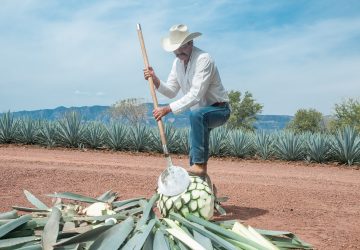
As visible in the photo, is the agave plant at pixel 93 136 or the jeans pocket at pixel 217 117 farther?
the agave plant at pixel 93 136

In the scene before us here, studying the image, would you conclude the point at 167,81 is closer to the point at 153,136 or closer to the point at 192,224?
the point at 192,224

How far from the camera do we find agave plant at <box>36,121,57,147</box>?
1136 centimetres

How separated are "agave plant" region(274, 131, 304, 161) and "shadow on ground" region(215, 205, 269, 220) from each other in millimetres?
6709

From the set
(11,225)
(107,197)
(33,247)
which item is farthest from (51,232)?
(107,197)

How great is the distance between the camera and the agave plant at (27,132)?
11.5m

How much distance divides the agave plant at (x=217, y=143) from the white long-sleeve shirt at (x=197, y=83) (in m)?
6.96

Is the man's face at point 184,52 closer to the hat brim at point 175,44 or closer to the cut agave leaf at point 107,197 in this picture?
the hat brim at point 175,44

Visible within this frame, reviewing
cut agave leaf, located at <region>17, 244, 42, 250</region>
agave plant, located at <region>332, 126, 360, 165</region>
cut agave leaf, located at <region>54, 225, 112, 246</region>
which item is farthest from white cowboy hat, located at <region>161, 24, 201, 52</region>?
agave plant, located at <region>332, 126, 360, 165</region>

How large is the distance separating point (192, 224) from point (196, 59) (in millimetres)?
1823

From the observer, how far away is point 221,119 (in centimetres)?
422

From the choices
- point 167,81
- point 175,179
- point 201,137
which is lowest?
point 175,179

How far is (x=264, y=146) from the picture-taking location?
11.6m

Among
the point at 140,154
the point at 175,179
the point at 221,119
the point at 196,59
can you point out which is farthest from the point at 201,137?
the point at 140,154

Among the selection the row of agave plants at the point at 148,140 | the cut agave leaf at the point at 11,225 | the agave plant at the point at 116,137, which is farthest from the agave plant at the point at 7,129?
the cut agave leaf at the point at 11,225
